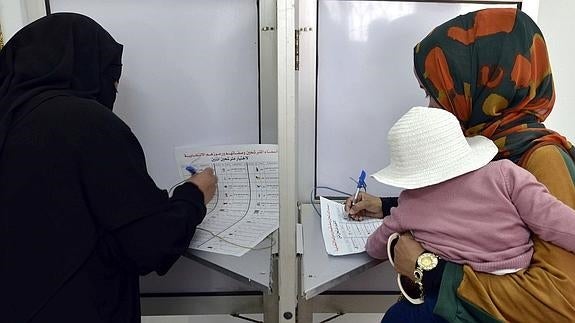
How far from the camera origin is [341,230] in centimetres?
130

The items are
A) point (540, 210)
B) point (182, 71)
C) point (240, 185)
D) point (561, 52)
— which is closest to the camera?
point (540, 210)

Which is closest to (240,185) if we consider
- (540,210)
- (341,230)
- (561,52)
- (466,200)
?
(341,230)

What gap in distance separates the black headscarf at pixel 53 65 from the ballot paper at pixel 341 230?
0.65 meters

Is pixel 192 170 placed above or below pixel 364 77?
below

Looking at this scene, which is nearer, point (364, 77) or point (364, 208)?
point (364, 208)

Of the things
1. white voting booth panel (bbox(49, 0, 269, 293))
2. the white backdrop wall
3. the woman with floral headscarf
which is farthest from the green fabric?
the white backdrop wall

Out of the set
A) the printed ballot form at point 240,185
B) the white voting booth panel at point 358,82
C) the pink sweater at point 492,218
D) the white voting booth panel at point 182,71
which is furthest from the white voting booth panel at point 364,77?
the pink sweater at point 492,218

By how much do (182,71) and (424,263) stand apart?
102 cm

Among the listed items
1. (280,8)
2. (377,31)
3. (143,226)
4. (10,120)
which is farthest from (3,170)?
(377,31)

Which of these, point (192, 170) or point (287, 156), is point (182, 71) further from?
point (287, 156)

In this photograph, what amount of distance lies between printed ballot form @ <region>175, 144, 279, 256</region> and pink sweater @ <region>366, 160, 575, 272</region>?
491mm

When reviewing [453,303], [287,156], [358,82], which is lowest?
[453,303]

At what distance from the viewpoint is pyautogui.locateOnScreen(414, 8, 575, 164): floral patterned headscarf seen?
995mm

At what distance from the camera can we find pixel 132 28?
158 cm
